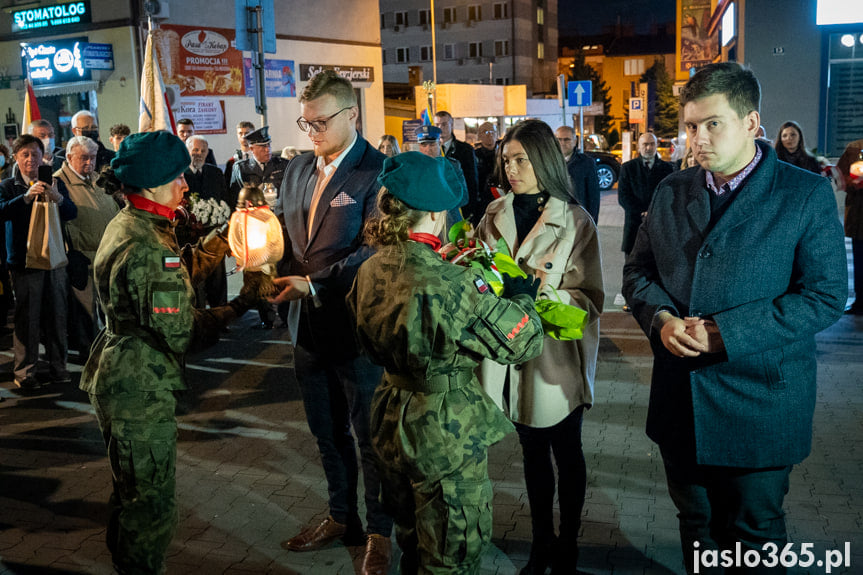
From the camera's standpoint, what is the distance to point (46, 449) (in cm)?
588

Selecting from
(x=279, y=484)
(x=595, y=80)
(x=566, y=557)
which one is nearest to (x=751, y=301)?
(x=566, y=557)

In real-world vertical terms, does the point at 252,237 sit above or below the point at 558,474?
above

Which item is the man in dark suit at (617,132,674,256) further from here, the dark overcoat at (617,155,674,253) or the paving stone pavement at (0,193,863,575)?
the paving stone pavement at (0,193,863,575)

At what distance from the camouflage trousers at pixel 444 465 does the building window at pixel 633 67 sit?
334ft

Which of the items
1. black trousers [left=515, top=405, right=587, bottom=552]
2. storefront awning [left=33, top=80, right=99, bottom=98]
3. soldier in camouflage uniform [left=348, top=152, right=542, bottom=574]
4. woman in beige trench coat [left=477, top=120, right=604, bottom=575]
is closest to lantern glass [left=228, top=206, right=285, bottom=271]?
soldier in camouflage uniform [left=348, top=152, right=542, bottom=574]

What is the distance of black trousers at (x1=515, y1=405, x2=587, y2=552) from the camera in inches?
148

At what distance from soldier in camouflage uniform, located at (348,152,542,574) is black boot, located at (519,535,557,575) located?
0.87m

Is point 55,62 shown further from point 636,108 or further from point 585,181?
point 636,108

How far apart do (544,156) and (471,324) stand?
1.23m

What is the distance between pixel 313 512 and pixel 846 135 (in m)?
13.7

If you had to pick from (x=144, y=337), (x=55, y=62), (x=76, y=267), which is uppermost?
(x=55, y=62)

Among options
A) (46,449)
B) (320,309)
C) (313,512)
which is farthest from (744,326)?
(46,449)

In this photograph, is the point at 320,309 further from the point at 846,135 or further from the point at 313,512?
the point at 846,135

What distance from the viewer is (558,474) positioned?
3.77 metres
